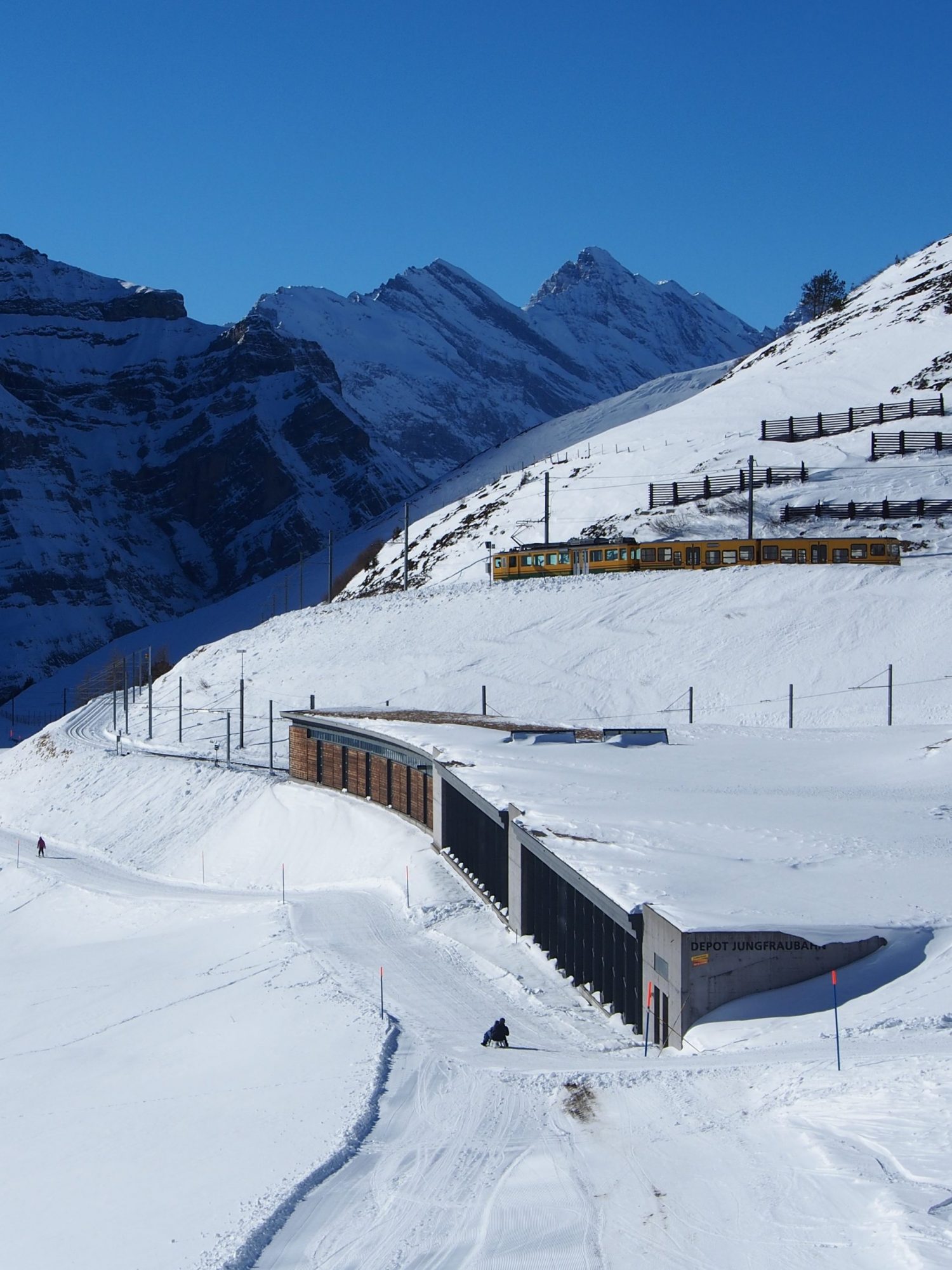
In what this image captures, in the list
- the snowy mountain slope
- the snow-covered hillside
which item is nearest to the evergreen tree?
the snowy mountain slope

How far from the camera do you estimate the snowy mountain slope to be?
75062 mm

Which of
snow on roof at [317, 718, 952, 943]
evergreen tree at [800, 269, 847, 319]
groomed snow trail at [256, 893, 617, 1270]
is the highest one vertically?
evergreen tree at [800, 269, 847, 319]

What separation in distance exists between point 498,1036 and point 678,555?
1932 inches

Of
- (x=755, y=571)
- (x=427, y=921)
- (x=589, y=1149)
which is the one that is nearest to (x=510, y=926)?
(x=427, y=921)

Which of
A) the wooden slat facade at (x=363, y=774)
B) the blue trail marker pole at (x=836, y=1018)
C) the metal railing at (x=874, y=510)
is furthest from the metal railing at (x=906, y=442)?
the blue trail marker pole at (x=836, y=1018)

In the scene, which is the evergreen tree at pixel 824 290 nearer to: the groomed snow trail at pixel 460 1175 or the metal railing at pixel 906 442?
the metal railing at pixel 906 442

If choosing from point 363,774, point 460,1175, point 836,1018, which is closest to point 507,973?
point 836,1018

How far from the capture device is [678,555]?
6506 centimetres

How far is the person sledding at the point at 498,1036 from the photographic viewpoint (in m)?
18.3

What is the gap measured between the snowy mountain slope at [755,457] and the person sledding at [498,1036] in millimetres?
52272

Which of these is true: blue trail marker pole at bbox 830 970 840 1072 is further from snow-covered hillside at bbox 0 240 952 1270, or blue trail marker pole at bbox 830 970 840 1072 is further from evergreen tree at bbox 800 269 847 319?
evergreen tree at bbox 800 269 847 319

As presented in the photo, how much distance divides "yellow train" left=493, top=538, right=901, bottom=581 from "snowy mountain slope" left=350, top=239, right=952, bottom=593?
22.1 ft

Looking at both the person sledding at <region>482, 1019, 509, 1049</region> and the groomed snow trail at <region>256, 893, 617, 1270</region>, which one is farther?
the person sledding at <region>482, 1019, 509, 1049</region>

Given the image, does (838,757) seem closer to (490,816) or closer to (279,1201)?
(490,816)
